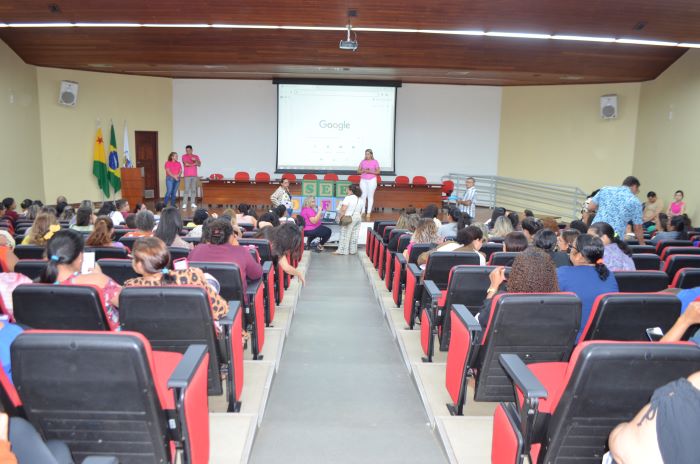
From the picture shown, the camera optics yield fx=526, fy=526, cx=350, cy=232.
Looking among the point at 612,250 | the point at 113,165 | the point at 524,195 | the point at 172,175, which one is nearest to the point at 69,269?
the point at 612,250

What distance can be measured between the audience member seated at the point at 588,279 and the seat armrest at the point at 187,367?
1.98 metres

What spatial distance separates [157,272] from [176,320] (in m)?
0.35

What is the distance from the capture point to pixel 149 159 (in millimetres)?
13898

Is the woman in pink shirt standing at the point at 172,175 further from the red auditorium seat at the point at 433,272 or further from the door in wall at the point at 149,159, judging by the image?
the red auditorium seat at the point at 433,272

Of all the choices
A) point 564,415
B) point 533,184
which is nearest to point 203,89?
point 533,184

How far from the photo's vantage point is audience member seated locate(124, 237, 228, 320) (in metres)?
2.65

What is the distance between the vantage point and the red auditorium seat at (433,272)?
12.9ft

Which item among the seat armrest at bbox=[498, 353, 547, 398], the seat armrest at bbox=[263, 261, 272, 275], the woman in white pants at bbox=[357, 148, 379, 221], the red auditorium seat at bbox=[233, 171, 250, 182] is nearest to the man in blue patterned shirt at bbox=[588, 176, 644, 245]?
the seat armrest at bbox=[263, 261, 272, 275]

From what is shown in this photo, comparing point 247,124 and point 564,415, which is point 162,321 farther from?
point 247,124

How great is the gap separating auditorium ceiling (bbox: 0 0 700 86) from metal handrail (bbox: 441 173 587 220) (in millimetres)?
2556

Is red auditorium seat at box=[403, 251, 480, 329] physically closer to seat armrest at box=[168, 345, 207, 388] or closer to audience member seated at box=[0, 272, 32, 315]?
seat armrest at box=[168, 345, 207, 388]

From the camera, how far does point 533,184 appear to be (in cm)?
1355

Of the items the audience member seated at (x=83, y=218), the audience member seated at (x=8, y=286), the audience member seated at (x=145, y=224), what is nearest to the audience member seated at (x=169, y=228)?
the audience member seated at (x=145, y=224)

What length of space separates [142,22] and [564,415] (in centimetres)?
909
